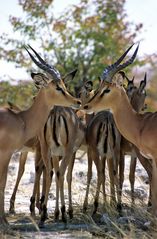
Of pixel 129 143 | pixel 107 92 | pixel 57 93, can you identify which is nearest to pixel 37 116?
pixel 57 93

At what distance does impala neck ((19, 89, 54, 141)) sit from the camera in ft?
34.7

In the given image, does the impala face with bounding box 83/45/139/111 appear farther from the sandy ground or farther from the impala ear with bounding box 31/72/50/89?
the sandy ground

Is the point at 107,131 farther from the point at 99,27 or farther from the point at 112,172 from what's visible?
the point at 99,27

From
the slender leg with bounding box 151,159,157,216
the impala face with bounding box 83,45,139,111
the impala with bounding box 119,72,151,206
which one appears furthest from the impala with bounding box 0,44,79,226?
the impala with bounding box 119,72,151,206

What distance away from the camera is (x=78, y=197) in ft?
42.1

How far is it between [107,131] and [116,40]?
12106 mm

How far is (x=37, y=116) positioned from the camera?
419 inches

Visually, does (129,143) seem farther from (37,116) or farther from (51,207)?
(37,116)

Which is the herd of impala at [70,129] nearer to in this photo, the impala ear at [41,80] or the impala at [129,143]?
the impala ear at [41,80]

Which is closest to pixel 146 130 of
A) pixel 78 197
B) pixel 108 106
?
pixel 108 106

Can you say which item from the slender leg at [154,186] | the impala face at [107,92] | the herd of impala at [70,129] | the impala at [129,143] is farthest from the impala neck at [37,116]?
the impala at [129,143]

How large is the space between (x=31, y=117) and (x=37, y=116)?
86mm

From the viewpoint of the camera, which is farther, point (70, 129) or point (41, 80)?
point (70, 129)

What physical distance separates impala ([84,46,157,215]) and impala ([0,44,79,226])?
379 millimetres
